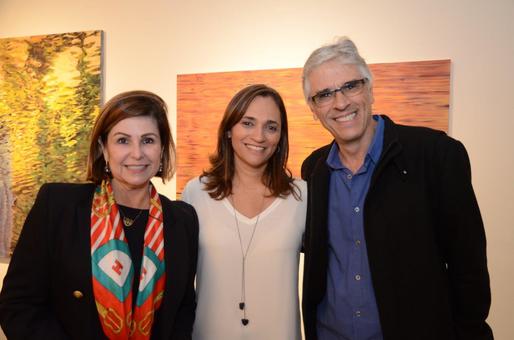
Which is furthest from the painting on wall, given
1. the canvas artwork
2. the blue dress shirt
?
the blue dress shirt

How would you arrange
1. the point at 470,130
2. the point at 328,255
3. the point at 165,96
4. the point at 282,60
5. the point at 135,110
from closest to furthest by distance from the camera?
the point at 135,110, the point at 328,255, the point at 470,130, the point at 282,60, the point at 165,96

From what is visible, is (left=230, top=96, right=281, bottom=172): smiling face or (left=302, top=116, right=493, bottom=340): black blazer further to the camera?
(left=230, top=96, right=281, bottom=172): smiling face

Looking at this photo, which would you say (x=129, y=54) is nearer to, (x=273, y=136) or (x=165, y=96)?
(x=165, y=96)

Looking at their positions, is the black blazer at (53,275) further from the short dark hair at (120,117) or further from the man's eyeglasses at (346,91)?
the man's eyeglasses at (346,91)

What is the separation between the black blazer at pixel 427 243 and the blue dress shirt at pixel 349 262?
6cm

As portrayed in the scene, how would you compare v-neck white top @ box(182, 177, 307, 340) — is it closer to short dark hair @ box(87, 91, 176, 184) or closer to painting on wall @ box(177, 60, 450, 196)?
short dark hair @ box(87, 91, 176, 184)

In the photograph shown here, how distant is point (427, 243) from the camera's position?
1567mm

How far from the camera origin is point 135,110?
5.20 feet

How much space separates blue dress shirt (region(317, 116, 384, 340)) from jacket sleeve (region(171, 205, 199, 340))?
0.57 m

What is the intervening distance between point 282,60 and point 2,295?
91.1 inches

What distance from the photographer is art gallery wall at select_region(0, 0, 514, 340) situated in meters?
2.68

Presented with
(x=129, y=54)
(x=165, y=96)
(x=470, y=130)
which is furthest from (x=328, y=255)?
(x=129, y=54)

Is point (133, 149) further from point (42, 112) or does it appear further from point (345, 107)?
point (42, 112)

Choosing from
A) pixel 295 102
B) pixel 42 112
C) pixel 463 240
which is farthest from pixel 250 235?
pixel 42 112
